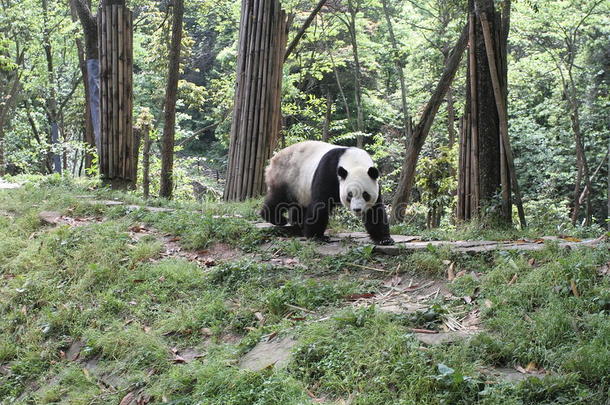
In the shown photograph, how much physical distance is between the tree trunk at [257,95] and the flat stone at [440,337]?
6.12 meters

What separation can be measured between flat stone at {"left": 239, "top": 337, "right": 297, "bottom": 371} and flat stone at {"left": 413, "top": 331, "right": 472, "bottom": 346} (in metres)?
0.95

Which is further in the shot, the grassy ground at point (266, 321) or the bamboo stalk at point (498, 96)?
the bamboo stalk at point (498, 96)

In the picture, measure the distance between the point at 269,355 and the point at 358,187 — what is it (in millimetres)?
2682

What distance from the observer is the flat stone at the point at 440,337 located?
409 centimetres

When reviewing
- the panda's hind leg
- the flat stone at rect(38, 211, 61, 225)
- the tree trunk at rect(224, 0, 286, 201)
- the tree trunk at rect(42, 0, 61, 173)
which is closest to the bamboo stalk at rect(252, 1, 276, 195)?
the tree trunk at rect(224, 0, 286, 201)

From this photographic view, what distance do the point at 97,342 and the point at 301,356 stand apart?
2.10 metres

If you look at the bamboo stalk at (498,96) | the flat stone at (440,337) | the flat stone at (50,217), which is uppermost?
the bamboo stalk at (498,96)

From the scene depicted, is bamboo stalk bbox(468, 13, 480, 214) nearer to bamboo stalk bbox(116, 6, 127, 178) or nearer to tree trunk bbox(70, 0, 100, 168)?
bamboo stalk bbox(116, 6, 127, 178)

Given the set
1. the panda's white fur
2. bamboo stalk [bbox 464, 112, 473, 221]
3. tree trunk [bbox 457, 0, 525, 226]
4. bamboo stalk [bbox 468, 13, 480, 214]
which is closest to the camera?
the panda's white fur

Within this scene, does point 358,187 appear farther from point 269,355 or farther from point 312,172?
point 269,355

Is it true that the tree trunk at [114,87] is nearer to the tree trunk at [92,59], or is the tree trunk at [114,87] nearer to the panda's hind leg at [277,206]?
the tree trunk at [92,59]

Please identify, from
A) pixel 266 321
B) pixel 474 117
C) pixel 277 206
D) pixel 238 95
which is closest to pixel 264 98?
pixel 238 95

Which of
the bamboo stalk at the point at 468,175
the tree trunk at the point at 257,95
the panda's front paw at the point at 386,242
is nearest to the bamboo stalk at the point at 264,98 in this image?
the tree trunk at the point at 257,95

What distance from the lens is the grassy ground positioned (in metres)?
3.78
